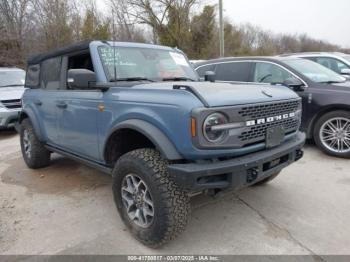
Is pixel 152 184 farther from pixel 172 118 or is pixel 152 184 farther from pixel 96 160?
pixel 96 160

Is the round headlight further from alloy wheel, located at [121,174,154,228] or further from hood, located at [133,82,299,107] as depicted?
alloy wheel, located at [121,174,154,228]

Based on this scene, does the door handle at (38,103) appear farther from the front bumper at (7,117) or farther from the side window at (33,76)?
the front bumper at (7,117)

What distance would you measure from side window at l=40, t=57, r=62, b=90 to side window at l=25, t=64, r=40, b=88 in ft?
0.53

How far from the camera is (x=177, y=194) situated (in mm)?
2645

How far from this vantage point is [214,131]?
8.24 ft

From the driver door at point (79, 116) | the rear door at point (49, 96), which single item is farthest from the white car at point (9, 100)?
the driver door at point (79, 116)

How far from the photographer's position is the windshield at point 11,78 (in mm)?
9281

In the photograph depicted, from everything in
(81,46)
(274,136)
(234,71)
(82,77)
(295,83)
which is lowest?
(274,136)

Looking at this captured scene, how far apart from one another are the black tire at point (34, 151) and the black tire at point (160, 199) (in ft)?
8.87

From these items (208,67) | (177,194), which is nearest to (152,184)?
(177,194)

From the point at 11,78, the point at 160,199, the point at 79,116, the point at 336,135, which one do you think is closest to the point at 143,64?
the point at 79,116

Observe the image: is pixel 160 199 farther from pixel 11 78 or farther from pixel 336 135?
pixel 11 78

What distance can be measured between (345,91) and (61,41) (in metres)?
16.9

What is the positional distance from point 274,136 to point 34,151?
12.3 feet
